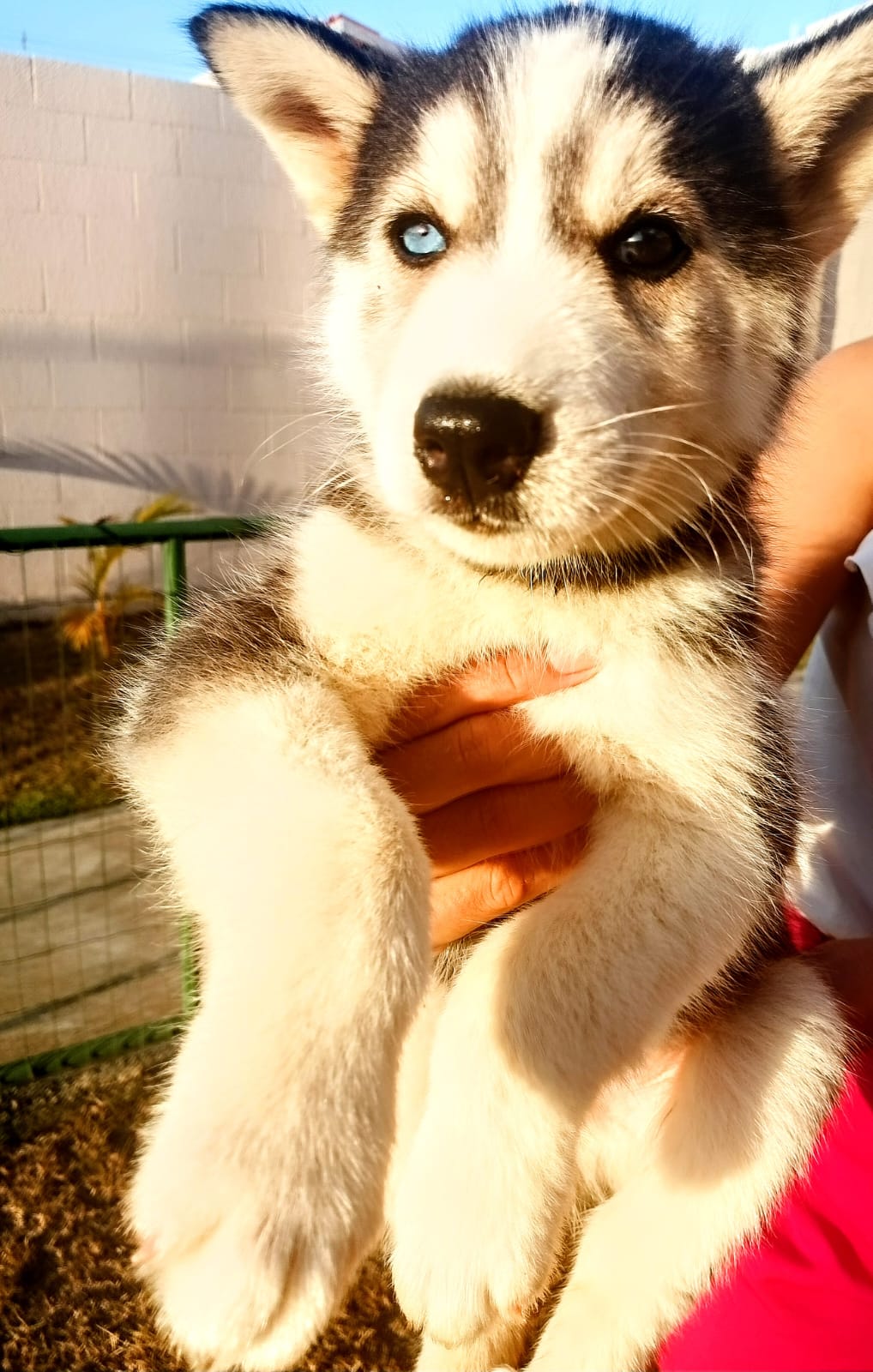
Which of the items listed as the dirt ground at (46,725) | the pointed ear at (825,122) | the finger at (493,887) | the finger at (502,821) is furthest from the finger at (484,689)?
the dirt ground at (46,725)

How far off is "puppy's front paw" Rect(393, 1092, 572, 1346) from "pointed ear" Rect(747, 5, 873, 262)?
5.36 feet

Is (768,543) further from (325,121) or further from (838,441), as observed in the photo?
(325,121)

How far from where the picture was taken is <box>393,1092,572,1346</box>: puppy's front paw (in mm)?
1276

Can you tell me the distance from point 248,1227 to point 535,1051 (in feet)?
1.52

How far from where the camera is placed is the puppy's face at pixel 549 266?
1.32 m

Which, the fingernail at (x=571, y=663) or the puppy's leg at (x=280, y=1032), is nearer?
the puppy's leg at (x=280, y=1032)

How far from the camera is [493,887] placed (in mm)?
1872

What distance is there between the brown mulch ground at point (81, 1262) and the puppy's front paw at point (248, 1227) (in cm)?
203

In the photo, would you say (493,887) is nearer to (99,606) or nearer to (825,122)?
(825,122)

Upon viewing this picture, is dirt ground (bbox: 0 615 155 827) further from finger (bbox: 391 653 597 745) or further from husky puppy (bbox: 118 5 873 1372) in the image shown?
husky puppy (bbox: 118 5 873 1372)

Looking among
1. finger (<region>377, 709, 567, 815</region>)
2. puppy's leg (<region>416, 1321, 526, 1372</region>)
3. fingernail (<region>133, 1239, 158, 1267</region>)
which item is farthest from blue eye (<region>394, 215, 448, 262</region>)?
puppy's leg (<region>416, 1321, 526, 1372</region>)

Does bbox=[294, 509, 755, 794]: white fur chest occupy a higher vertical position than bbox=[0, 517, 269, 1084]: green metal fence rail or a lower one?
higher

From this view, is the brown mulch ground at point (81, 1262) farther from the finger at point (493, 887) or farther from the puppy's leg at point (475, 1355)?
the finger at point (493, 887)

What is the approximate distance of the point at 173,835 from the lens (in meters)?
1.53
